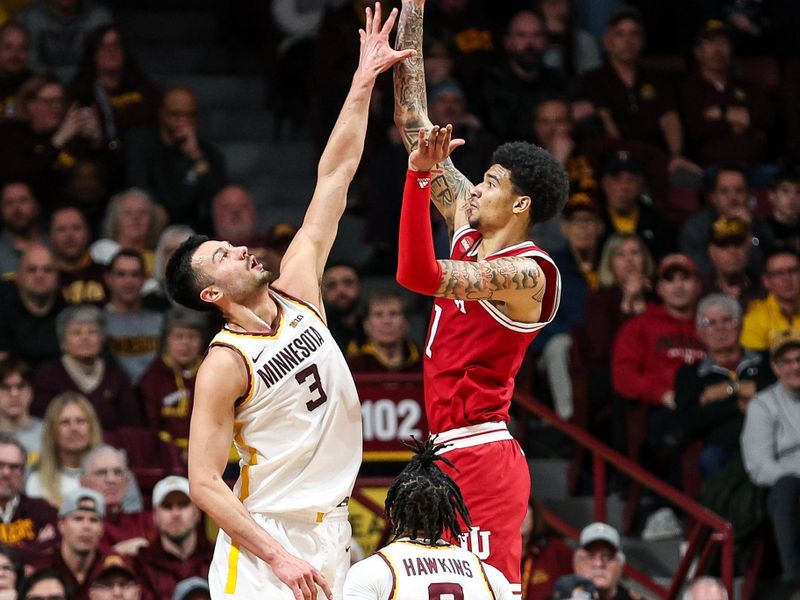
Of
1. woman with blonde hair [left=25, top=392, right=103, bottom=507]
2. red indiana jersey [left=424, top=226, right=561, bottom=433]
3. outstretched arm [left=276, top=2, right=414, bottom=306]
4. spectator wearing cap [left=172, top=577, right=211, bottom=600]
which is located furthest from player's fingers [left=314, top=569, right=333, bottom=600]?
woman with blonde hair [left=25, top=392, right=103, bottom=507]

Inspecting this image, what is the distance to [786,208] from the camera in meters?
12.4

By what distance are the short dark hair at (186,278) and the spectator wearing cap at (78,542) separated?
3.39 meters

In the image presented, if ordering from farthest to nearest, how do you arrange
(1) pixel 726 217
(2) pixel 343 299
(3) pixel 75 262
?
(1) pixel 726 217 → (3) pixel 75 262 → (2) pixel 343 299

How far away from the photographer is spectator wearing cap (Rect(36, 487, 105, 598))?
9.12 metres

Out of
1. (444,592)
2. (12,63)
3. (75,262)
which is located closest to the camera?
(444,592)

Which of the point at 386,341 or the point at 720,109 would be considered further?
the point at 720,109

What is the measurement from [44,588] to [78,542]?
1.52 feet

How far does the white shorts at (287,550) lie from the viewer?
5867 millimetres

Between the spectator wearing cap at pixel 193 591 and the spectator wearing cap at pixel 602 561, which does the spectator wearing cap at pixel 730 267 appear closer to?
the spectator wearing cap at pixel 602 561

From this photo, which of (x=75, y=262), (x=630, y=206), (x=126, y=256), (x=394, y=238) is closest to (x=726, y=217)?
(x=630, y=206)

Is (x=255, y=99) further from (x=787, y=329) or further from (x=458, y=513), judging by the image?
(x=458, y=513)

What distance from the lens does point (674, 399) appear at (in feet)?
34.6

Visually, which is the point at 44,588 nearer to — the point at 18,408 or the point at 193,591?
the point at 193,591

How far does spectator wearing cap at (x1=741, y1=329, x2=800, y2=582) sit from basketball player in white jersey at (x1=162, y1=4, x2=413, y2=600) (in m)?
4.36
